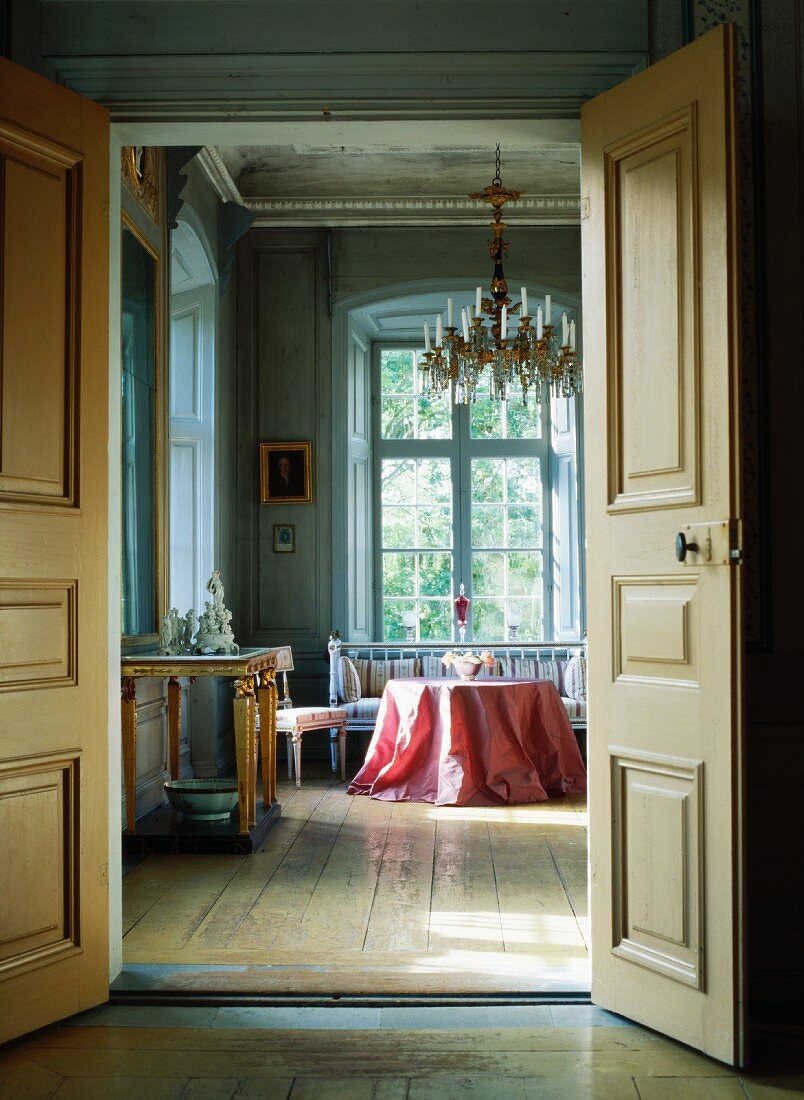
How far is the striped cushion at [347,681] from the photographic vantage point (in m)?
7.42

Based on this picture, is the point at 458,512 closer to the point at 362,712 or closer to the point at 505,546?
the point at 505,546

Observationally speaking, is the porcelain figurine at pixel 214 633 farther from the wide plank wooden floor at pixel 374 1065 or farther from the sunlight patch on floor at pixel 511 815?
the wide plank wooden floor at pixel 374 1065

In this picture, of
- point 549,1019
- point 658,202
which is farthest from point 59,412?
point 549,1019

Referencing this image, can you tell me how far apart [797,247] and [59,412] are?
82.9 inches

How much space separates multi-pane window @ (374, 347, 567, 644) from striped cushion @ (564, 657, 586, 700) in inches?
42.6

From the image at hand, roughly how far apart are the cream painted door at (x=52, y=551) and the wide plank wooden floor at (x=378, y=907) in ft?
1.51

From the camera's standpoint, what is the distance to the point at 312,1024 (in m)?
2.86

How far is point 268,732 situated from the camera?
19.0 feet

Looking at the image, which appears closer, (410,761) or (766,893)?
(766,893)

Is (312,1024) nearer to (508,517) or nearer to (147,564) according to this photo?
(147,564)

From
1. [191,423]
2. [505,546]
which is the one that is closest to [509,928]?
[191,423]

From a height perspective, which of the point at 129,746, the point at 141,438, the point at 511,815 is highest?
the point at 141,438

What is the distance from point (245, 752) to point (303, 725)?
1854 millimetres

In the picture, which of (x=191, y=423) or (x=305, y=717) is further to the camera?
(x=191, y=423)
